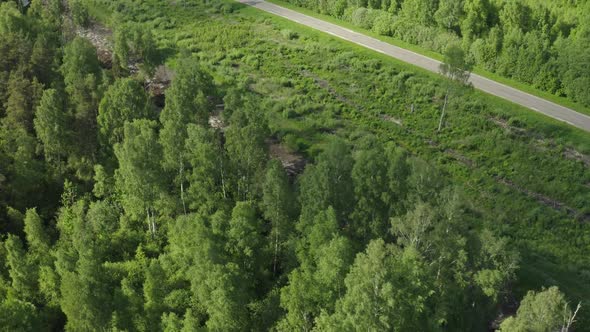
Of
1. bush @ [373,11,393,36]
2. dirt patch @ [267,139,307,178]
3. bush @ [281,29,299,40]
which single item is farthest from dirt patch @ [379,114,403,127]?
bush @ [281,29,299,40]

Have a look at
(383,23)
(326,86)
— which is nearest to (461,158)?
(326,86)

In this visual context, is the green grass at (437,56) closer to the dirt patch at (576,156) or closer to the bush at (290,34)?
the bush at (290,34)

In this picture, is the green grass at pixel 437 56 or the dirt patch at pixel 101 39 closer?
the green grass at pixel 437 56

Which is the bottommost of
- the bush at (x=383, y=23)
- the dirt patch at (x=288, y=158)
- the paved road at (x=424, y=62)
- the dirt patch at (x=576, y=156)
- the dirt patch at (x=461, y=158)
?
the dirt patch at (x=461, y=158)

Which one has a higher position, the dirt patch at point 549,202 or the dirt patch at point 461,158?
the dirt patch at point 461,158

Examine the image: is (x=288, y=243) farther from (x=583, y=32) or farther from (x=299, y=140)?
(x=583, y=32)

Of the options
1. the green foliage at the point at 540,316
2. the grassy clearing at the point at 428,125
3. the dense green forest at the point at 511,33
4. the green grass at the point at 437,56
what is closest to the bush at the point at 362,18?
the dense green forest at the point at 511,33
